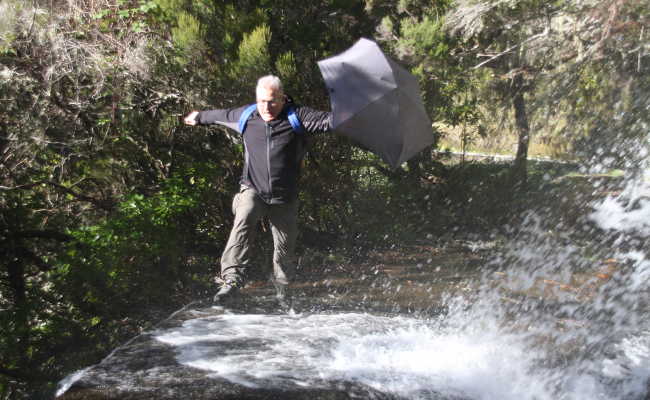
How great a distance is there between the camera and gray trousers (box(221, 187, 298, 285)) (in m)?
5.29

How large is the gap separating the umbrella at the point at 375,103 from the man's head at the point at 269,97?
0.40 m

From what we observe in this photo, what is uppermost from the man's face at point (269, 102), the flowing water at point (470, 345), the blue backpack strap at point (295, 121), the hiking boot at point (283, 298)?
the man's face at point (269, 102)

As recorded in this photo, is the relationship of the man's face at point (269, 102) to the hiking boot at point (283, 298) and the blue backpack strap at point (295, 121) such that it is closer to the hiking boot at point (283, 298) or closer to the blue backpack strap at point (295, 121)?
the blue backpack strap at point (295, 121)

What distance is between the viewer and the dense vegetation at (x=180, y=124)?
482cm

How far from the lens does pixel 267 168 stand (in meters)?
5.14

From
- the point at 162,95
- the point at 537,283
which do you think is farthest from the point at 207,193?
the point at 537,283

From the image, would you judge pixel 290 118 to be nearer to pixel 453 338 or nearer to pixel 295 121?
pixel 295 121

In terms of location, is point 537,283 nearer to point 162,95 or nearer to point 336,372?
point 336,372

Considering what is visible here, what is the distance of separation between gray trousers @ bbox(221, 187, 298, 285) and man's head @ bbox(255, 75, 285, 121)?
2.23 feet

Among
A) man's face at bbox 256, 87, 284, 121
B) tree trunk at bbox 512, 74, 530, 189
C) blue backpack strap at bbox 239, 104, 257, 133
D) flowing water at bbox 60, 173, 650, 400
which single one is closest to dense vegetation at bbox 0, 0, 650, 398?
tree trunk at bbox 512, 74, 530, 189

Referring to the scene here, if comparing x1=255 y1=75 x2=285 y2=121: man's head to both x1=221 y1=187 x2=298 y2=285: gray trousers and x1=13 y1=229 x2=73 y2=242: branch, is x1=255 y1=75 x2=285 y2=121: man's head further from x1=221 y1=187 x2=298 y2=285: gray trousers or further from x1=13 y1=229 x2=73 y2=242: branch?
x1=13 y1=229 x2=73 y2=242: branch

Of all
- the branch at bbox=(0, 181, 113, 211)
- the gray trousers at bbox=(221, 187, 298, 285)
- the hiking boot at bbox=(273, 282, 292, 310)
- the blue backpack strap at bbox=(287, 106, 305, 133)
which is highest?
the blue backpack strap at bbox=(287, 106, 305, 133)

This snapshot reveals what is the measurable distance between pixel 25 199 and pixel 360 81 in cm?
300

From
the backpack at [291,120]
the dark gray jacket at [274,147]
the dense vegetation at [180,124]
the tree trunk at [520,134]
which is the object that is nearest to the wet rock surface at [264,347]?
the dense vegetation at [180,124]
